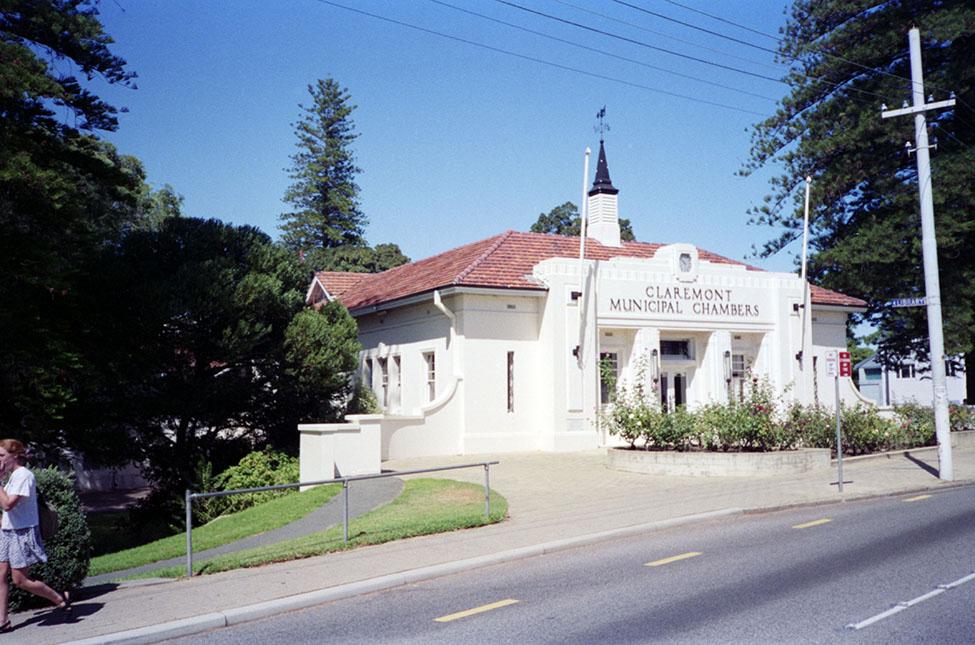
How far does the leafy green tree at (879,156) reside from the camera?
33.8 metres

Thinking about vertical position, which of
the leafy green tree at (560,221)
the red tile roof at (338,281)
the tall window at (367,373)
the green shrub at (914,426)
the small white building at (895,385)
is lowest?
the green shrub at (914,426)

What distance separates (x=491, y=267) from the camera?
1038 inches

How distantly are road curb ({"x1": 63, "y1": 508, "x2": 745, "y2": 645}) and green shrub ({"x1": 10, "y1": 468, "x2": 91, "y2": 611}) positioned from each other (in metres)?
1.51

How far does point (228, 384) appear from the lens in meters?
20.4

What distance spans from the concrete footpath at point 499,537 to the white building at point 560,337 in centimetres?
295

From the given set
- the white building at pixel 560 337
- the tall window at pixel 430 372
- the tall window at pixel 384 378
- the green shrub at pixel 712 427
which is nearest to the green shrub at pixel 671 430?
the green shrub at pixel 712 427

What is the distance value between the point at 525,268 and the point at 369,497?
12553 mm

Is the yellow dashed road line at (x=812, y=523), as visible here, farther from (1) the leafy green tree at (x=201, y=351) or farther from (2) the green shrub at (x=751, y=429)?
(1) the leafy green tree at (x=201, y=351)

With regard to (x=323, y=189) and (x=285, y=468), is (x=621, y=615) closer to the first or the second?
(x=285, y=468)

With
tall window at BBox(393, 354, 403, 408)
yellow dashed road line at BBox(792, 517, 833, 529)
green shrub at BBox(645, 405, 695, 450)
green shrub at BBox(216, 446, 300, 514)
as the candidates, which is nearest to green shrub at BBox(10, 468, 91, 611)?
green shrub at BBox(216, 446, 300, 514)

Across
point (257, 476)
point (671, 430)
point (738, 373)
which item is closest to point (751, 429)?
point (671, 430)

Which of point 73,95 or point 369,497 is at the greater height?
point 73,95

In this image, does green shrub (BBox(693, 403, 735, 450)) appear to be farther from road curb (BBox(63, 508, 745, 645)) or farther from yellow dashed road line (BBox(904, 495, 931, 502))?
road curb (BBox(63, 508, 745, 645))

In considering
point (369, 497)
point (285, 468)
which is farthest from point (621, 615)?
point (285, 468)
